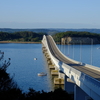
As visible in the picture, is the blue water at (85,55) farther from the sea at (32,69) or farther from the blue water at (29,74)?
the blue water at (29,74)

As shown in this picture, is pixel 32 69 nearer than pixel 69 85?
No

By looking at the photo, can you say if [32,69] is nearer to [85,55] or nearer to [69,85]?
[69,85]

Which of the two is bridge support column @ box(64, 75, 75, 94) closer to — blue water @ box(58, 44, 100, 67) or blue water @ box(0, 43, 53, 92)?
blue water @ box(0, 43, 53, 92)

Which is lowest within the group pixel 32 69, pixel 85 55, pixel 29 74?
pixel 85 55

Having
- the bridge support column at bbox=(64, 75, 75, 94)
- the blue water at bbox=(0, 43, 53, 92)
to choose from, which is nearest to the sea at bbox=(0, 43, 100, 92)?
the blue water at bbox=(0, 43, 53, 92)

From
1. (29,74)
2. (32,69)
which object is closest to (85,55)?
(32,69)

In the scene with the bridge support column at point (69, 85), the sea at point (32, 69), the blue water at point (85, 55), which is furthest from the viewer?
the blue water at point (85, 55)

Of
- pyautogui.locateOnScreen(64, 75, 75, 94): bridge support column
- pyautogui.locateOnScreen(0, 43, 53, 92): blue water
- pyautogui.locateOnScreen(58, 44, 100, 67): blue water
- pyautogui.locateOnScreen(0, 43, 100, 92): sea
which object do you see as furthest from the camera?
pyautogui.locateOnScreen(58, 44, 100, 67): blue water

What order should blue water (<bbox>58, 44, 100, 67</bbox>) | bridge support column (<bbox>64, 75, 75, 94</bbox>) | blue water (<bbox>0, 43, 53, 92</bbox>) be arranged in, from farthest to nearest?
blue water (<bbox>58, 44, 100, 67</bbox>) < blue water (<bbox>0, 43, 53, 92</bbox>) < bridge support column (<bbox>64, 75, 75, 94</bbox>)

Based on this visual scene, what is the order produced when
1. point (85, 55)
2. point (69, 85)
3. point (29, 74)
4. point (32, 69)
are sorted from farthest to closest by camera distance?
point (85, 55) → point (32, 69) → point (29, 74) → point (69, 85)

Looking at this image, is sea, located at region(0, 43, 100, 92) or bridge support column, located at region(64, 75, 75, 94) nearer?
bridge support column, located at region(64, 75, 75, 94)

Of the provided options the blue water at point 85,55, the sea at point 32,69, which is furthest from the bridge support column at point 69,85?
the blue water at point 85,55

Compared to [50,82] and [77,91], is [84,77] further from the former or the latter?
[50,82]

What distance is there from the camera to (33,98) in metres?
19.5
